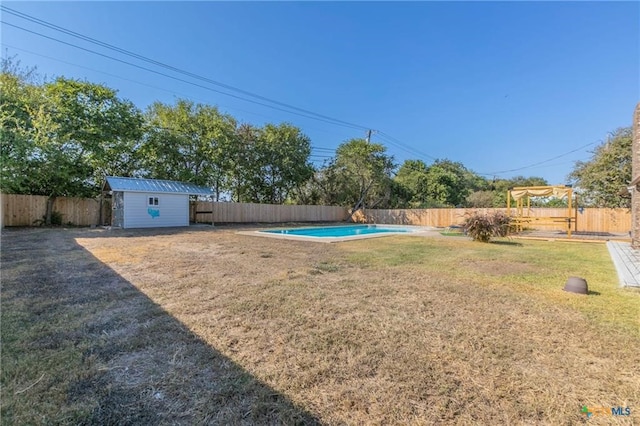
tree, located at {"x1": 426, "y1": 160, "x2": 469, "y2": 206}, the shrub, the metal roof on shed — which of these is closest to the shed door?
the metal roof on shed

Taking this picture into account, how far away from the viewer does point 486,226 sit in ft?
30.7

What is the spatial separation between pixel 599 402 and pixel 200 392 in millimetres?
2391

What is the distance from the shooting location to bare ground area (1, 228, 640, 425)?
5.26 feet

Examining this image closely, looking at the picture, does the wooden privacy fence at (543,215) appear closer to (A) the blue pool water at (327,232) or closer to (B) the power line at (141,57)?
(A) the blue pool water at (327,232)

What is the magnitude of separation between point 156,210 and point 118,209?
61.6 inches

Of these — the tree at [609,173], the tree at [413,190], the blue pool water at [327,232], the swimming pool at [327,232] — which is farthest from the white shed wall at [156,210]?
the tree at [609,173]

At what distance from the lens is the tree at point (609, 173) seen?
14367 mm

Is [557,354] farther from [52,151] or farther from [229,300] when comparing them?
[52,151]

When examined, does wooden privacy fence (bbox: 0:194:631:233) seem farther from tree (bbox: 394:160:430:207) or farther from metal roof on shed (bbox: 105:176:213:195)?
tree (bbox: 394:160:430:207)

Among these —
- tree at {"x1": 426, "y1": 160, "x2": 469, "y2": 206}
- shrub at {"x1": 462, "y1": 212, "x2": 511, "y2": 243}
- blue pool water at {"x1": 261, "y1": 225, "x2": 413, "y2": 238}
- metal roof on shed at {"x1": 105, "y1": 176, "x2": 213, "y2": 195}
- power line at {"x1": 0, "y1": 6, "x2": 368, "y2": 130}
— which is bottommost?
blue pool water at {"x1": 261, "y1": 225, "x2": 413, "y2": 238}

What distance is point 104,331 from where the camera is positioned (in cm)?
256

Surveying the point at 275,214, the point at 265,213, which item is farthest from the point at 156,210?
the point at 275,214

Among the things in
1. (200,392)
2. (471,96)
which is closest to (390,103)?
(471,96)

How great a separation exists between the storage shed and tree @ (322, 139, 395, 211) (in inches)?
446
